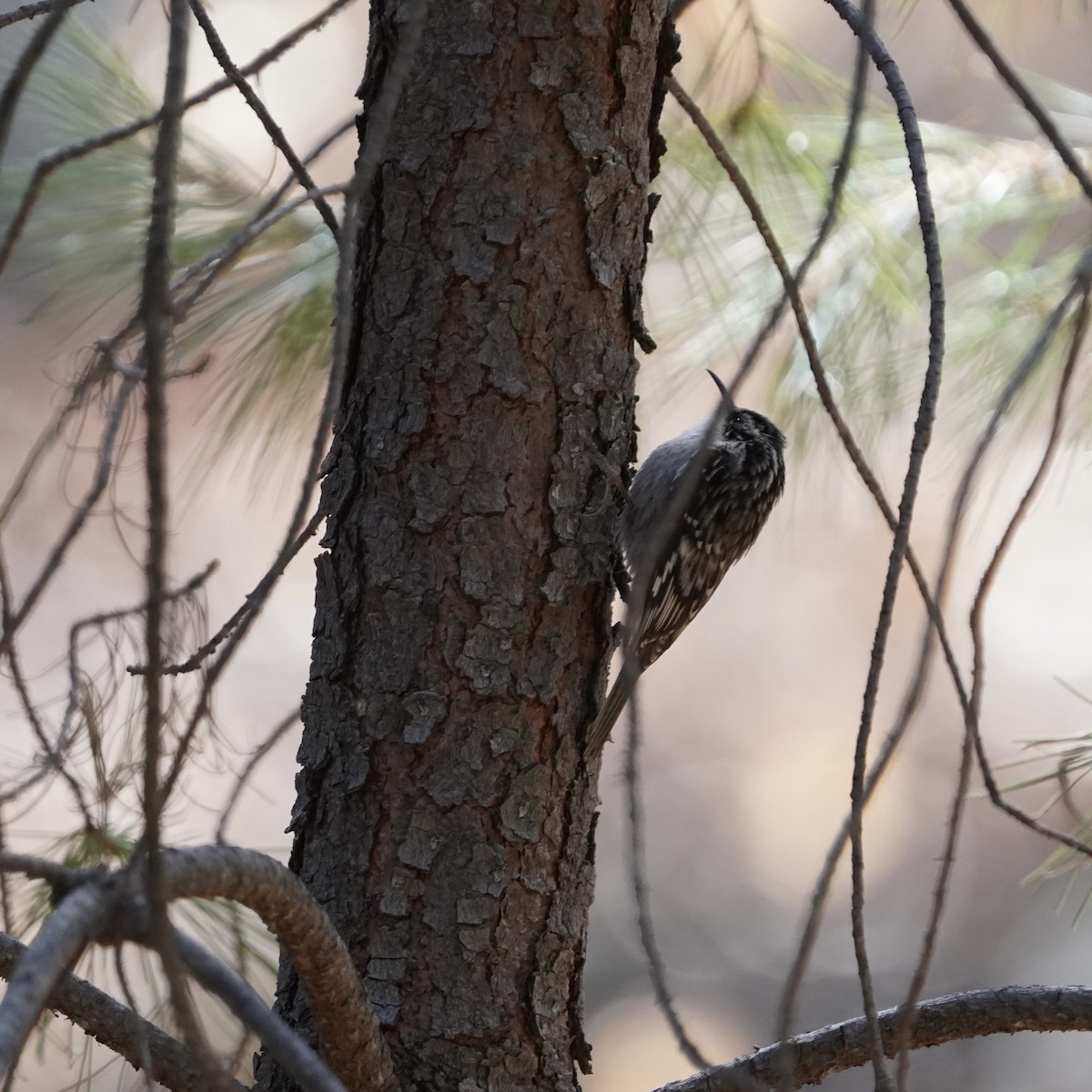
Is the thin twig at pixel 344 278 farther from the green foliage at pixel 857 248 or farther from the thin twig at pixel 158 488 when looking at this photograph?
the green foliage at pixel 857 248

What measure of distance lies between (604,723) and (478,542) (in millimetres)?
290

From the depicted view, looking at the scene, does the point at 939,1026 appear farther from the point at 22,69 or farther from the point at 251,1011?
the point at 22,69

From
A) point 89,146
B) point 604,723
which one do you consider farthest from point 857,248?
point 89,146

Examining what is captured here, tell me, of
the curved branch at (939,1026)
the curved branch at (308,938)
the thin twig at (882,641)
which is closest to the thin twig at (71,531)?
the curved branch at (308,938)

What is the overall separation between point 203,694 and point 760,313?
1.42m

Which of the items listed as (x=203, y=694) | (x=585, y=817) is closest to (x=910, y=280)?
(x=585, y=817)

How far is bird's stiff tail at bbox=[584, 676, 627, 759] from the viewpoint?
1266mm

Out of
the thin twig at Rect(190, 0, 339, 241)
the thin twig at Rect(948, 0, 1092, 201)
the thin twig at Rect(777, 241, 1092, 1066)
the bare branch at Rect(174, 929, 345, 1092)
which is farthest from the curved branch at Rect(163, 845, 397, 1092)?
the thin twig at Rect(948, 0, 1092, 201)

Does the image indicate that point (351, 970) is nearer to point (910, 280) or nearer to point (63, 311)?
point (63, 311)

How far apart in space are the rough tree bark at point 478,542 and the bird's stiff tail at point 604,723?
19mm

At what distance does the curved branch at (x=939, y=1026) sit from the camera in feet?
3.75

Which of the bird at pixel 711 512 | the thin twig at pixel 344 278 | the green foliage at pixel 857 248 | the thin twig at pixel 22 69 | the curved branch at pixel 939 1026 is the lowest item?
the curved branch at pixel 939 1026

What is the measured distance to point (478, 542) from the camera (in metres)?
1.23

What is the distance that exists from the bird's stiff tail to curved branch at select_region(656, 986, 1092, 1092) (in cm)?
30
